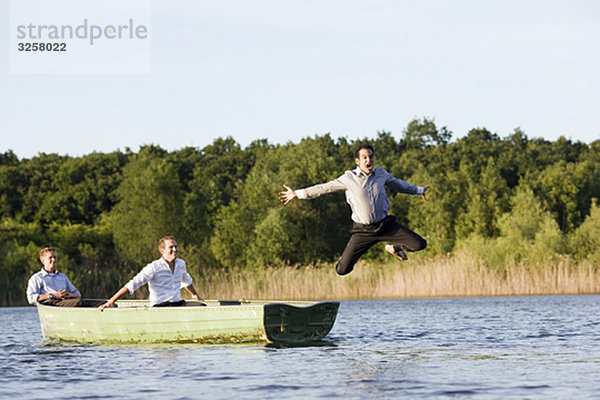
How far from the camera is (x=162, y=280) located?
15.3m

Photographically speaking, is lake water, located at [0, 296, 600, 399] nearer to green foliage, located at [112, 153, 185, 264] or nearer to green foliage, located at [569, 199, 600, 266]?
green foliage, located at [569, 199, 600, 266]

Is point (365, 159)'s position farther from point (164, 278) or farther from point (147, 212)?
point (147, 212)

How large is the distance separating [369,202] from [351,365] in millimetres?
2330

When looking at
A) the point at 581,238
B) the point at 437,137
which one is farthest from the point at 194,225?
the point at 437,137

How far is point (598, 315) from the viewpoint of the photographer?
69.4 ft

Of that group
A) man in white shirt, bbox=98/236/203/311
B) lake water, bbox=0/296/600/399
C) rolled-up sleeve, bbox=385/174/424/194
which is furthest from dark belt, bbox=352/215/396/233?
man in white shirt, bbox=98/236/203/311

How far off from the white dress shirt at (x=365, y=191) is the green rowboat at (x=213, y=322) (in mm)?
3882

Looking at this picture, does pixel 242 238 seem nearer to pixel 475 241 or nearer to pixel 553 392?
pixel 475 241

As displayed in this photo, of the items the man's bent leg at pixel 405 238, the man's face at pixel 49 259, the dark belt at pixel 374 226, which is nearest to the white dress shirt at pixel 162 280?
the man's face at pixel 49 259

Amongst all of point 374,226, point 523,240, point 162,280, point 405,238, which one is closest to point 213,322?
point 162,280

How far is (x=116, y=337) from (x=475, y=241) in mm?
23765

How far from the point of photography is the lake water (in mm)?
10227

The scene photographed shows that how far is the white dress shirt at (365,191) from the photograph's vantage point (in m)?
11.8

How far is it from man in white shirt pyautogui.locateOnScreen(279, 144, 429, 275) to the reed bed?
59.6ft
